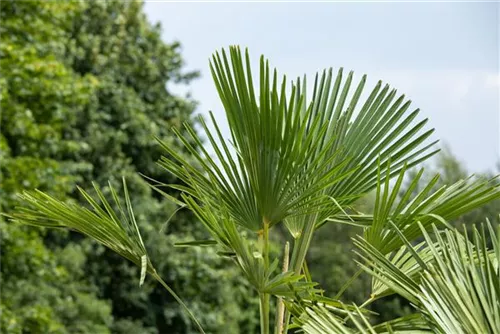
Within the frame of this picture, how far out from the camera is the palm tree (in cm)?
140

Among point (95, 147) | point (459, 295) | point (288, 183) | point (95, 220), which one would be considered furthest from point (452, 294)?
point (95, 147)

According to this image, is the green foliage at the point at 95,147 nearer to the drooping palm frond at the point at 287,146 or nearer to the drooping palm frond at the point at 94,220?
the drooping palm frond at the point at 94,220

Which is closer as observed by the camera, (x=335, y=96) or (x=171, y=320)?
(x=335, y=96)

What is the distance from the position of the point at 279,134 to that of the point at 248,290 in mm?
7995

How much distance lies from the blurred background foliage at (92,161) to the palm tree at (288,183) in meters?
4.12

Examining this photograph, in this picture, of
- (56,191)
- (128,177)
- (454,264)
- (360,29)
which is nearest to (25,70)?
(56,191)

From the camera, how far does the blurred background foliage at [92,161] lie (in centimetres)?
564

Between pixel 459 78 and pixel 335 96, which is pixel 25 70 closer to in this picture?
pixel 335 96

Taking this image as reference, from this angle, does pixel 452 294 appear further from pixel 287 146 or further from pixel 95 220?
pixel 95 220

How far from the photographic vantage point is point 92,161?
8102 millimetres

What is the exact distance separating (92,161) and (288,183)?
688 cm

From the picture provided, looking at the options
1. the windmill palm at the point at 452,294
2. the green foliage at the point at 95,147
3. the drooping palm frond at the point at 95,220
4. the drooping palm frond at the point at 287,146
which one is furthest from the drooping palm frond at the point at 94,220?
the green foliage at the point at 95,147

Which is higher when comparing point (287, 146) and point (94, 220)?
point (287, 146)

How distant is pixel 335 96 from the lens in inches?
65.3
